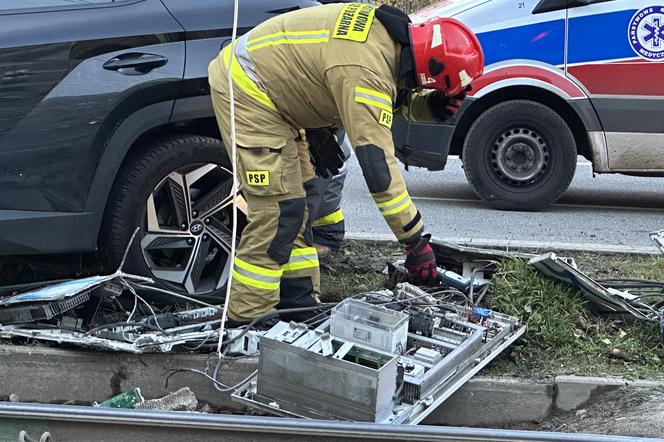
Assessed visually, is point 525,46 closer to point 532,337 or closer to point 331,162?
point 331,162

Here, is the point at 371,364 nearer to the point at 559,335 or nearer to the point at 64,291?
the point at 559,335

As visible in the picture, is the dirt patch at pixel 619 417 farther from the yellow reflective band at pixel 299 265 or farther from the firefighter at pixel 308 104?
the yellow reflective band at pixel 299 265

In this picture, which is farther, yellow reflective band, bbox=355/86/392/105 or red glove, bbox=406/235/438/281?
red glove, bbox=406/235/438/281

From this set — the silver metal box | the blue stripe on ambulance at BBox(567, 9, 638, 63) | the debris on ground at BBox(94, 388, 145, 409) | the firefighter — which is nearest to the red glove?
the firefighter

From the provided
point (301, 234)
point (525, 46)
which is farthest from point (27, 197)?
point (525, 46)

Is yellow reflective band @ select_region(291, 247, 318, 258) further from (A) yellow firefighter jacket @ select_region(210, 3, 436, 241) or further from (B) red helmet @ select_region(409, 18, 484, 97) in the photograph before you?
(B) red helmet @ select_region(409, 18, 484, 97)

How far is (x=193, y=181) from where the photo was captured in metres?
4.17

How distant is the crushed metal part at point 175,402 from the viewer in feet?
10.8

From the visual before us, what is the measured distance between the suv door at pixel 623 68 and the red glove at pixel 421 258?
324 centimetres

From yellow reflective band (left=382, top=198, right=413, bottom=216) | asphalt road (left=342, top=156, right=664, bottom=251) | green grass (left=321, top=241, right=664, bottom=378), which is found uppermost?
yellow reflective band (left=382, top=198, right=413, bottom=216)

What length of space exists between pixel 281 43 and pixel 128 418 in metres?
1.86

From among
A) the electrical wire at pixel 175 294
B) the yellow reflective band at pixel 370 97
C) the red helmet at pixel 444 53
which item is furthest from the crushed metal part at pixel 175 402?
the red helmet at pixel 444 53

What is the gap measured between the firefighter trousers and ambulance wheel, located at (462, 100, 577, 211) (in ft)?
10.3

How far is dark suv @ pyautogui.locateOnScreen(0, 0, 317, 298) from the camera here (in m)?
3.78
